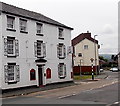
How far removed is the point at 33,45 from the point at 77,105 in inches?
576

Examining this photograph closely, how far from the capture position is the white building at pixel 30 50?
983 inches

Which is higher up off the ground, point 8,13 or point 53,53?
point 8,13

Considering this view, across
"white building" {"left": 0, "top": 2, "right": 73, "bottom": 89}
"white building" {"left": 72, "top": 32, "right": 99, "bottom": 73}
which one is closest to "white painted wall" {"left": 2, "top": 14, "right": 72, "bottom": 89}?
"white building" {"left": 0, "top": 2, "right": 73, "bottom": 89}

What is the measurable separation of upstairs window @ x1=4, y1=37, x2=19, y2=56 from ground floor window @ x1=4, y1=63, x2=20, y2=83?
3.37 ft

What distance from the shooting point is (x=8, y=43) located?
25547 millimetres

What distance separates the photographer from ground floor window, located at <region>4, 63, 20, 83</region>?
24.9m

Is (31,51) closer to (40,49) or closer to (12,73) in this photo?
(40,49)

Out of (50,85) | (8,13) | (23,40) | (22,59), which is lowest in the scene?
(50,85)

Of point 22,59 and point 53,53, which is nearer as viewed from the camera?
point 22,59

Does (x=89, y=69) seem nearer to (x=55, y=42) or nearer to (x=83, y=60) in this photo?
(x=83, y=60)

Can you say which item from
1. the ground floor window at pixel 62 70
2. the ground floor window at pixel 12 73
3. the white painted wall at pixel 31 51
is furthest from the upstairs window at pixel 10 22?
the ground floor window at pixel 62 70

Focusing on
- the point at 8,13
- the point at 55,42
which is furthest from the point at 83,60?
the point at 8,13

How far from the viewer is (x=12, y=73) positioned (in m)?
25.8

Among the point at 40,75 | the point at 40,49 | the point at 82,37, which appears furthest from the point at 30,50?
the point at 82,37
